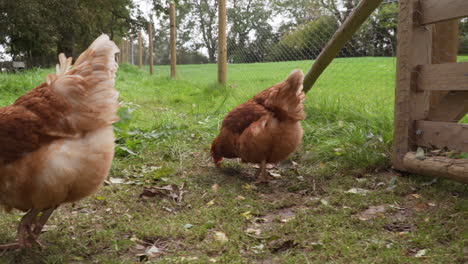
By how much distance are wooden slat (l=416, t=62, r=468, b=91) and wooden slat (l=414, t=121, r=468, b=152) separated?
31cm

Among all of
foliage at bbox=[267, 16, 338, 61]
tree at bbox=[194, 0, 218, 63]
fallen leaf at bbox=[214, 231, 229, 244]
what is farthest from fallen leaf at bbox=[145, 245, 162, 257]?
tree at bbox=[194, 0, 218, 63]

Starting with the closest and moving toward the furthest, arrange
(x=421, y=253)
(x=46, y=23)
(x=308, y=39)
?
(x=421, y=253)
(x=308, y=39)
(x=46, y=23)

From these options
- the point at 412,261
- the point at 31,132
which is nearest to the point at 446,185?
the point at 412,261

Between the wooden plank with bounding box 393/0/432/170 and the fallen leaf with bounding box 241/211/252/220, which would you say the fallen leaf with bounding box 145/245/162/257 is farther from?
the wooden plank with bounding box 393/0/432/170

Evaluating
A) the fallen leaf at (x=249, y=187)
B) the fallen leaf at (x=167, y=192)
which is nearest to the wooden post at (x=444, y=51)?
the fallen leaf at (x=249, y=187)

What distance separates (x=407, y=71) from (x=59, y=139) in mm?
2876

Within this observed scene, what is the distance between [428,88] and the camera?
3.18 metres

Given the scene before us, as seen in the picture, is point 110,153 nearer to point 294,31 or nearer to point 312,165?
point 312,165

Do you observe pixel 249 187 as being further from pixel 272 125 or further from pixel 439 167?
pixel 439 167

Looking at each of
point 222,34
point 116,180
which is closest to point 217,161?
point 116,180

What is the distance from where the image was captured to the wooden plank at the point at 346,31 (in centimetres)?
349

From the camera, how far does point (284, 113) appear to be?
350 cm

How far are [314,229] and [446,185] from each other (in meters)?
1.31

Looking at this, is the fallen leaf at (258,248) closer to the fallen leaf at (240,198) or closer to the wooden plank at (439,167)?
the fallen leaf at (240,198)
